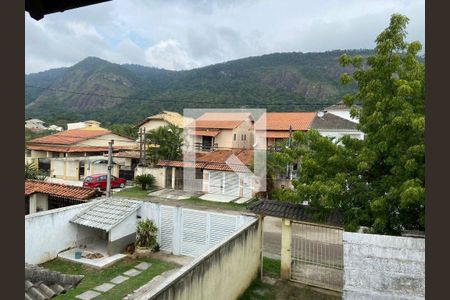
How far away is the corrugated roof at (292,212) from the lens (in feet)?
29.5

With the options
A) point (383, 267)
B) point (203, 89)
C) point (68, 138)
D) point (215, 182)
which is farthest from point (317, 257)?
point (203, 89)

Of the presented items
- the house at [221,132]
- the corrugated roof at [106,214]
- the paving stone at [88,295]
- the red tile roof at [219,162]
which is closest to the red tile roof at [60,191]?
the corrugated roof at [106,214]

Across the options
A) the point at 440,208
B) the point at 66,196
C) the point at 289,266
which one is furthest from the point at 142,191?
the point at 440,208

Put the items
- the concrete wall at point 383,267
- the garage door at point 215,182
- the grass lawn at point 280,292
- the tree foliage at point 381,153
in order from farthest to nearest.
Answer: the garage door at point 215,182 < the grass lawn at point 280,292 < the tree foliage at point 381,153 < the concrete wall at point 383,267

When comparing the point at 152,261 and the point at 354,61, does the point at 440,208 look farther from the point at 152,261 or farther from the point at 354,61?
the point at 152,261

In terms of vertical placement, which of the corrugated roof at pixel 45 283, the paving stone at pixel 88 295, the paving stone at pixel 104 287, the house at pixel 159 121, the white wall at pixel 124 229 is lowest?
the paving stone at pixel 104 287

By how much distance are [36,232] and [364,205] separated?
10.8m

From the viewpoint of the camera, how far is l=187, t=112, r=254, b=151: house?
1320 inches

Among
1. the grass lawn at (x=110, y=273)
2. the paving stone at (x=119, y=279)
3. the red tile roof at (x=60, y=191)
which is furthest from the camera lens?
the red tile roof at (x=60, y=191)

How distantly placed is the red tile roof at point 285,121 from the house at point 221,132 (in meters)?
1.99

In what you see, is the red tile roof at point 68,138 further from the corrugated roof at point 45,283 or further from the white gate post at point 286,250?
the corrugated roof at point 45,283

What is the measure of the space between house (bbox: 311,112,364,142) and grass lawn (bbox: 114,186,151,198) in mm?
15485

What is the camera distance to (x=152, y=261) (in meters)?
12.5

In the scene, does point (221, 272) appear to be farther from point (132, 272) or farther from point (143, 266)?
point (143, 266)
